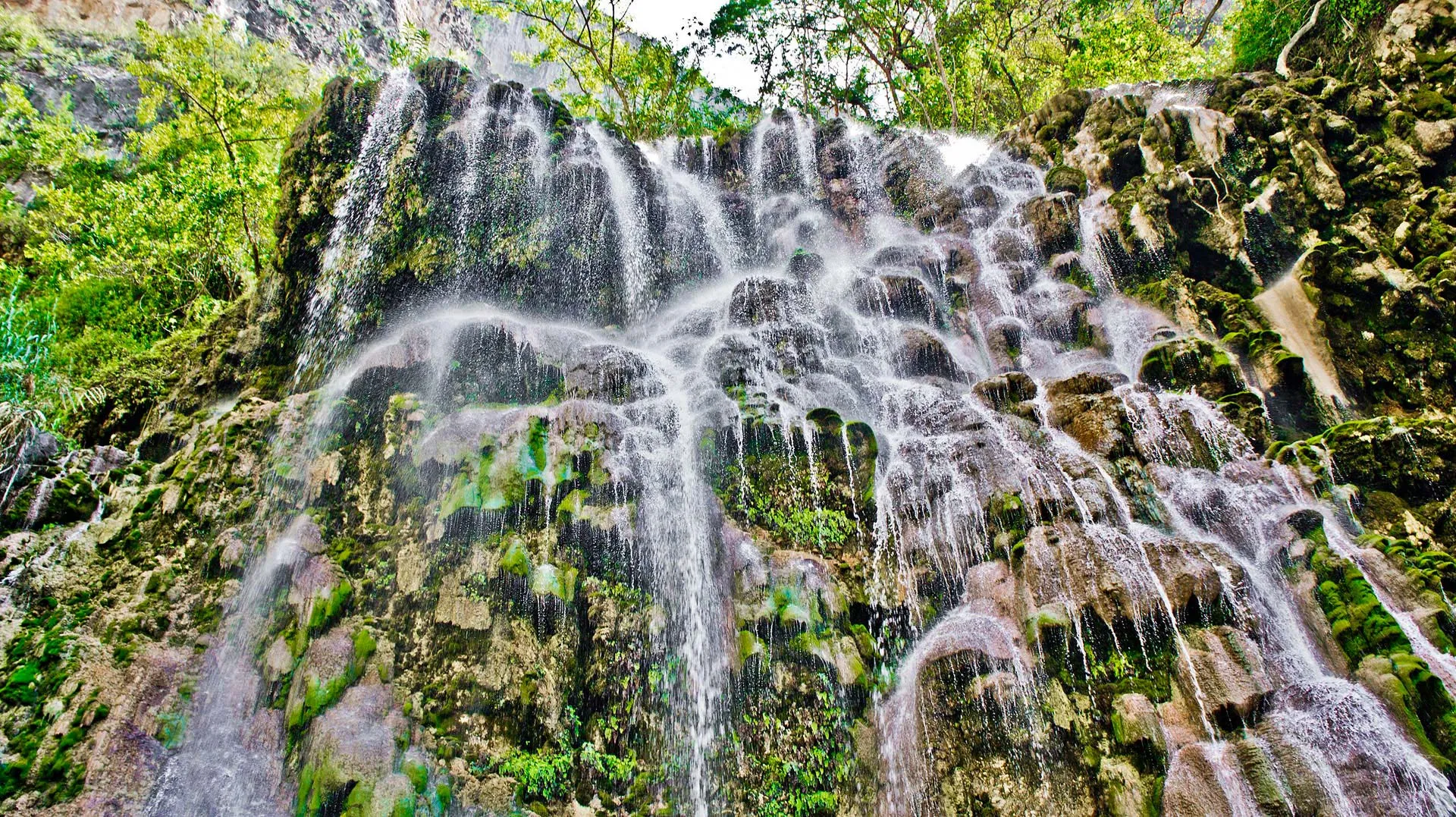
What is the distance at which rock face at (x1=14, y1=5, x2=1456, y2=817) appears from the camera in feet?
19.1

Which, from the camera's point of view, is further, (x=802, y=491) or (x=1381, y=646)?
(x=802, y=491)

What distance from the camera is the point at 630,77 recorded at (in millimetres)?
20562

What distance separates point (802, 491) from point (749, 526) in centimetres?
76

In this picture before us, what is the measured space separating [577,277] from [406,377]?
387 centimetres

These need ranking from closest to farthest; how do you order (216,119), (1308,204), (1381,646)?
(1381,646) < (1308,204) < (216,119)

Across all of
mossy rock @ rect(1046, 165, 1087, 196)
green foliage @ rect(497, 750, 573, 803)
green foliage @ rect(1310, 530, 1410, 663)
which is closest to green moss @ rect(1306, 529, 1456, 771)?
green foliage @ rect(1310, 530, 1410, 663)

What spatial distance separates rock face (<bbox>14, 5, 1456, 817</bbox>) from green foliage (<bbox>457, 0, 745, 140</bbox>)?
8.15 metres

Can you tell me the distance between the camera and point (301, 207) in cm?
1154

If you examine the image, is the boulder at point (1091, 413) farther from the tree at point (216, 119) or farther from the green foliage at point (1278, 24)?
the tree at point (216, 119)

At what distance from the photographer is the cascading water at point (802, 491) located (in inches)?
233

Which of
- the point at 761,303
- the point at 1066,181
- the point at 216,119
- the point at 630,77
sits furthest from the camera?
the point at 630,77

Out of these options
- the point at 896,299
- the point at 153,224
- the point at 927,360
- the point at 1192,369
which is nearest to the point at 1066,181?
the point at 896,299

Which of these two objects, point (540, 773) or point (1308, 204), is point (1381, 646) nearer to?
point (540, 773)

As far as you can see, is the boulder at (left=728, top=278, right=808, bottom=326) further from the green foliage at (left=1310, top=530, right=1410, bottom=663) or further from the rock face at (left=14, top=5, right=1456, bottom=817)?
the green foliage at (left=1310, top=530, right=1410, bottom=663)
